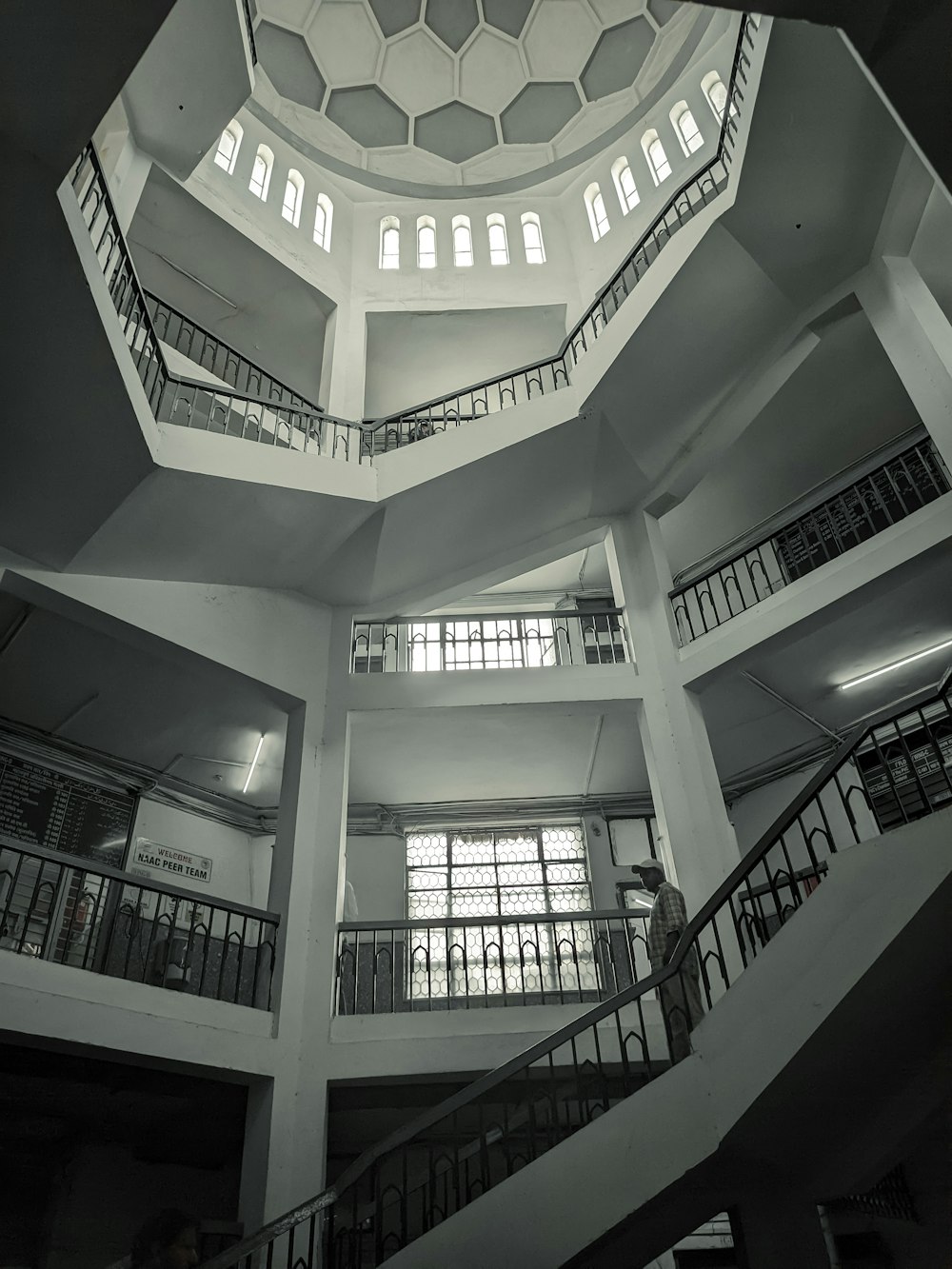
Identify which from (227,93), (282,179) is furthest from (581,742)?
(282,179)

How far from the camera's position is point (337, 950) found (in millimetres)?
8328

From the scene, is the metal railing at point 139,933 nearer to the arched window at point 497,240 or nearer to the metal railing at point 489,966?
the metal railing at point 489,966

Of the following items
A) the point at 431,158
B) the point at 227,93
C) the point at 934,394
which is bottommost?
the point at 934,394

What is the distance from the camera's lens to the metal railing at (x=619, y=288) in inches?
338

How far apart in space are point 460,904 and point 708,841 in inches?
203

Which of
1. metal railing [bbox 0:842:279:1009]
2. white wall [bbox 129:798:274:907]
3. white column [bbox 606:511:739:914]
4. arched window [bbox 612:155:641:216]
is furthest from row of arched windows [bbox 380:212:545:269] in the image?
metal railing [bbox 0:842:279:1009]

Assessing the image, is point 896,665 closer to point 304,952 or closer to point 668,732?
point 668,732

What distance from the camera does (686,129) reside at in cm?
1387

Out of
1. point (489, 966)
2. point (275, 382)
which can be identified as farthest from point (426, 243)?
point (489, 966)

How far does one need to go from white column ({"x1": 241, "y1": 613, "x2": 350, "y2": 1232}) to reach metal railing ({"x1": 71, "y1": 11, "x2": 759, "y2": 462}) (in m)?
2.48

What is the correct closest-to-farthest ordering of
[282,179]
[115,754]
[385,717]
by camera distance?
[385,717] < [115,754] < [282,179]

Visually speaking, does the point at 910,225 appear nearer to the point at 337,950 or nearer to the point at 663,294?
the point at 663,294

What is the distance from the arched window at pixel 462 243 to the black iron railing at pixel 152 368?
503 centimetres

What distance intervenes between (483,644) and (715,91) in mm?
9917
